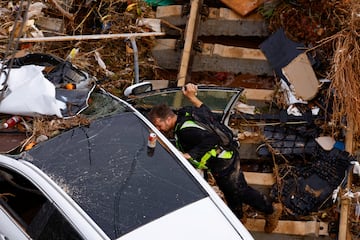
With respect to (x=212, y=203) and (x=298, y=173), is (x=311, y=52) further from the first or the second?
(x=212, y=203)

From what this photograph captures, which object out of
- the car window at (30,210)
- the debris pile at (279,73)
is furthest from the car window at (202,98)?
the car window at (30,210)

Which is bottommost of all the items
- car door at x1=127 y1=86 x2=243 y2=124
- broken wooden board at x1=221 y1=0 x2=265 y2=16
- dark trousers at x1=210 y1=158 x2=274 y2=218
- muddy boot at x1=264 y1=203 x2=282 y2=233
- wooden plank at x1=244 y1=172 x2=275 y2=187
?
muddy boot at x1=264 y1=203 x2=282 y2=233

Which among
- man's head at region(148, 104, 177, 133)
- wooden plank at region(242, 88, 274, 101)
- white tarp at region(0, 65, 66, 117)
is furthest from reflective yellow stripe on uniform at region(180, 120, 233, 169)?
wooden plank at region(242, 88, 274, 101)

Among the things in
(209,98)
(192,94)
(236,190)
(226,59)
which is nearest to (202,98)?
(209,98)

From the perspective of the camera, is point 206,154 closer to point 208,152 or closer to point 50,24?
point 208,152

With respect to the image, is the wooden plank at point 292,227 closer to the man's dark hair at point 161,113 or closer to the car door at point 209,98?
the car door at point 209,98

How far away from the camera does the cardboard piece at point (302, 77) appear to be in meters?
8.99

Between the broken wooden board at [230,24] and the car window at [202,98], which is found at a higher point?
the broken wooden board at [230,24]

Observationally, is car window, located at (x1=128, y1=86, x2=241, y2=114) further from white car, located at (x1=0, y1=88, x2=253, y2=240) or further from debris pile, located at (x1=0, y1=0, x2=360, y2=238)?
white car, located at (x1=0, y1=88, x2=253, y2=240)

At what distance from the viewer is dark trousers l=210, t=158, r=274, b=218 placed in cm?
737

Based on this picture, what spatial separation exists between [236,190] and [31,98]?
2379 millimetres

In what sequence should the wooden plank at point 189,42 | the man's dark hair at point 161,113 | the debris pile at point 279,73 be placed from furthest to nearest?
the wooden plank at point 189,42 → the debris pile at point 279,73 → the man's dark hair at point 161,113

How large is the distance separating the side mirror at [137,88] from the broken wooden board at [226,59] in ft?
5.98

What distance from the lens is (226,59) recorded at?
31.2 feet
